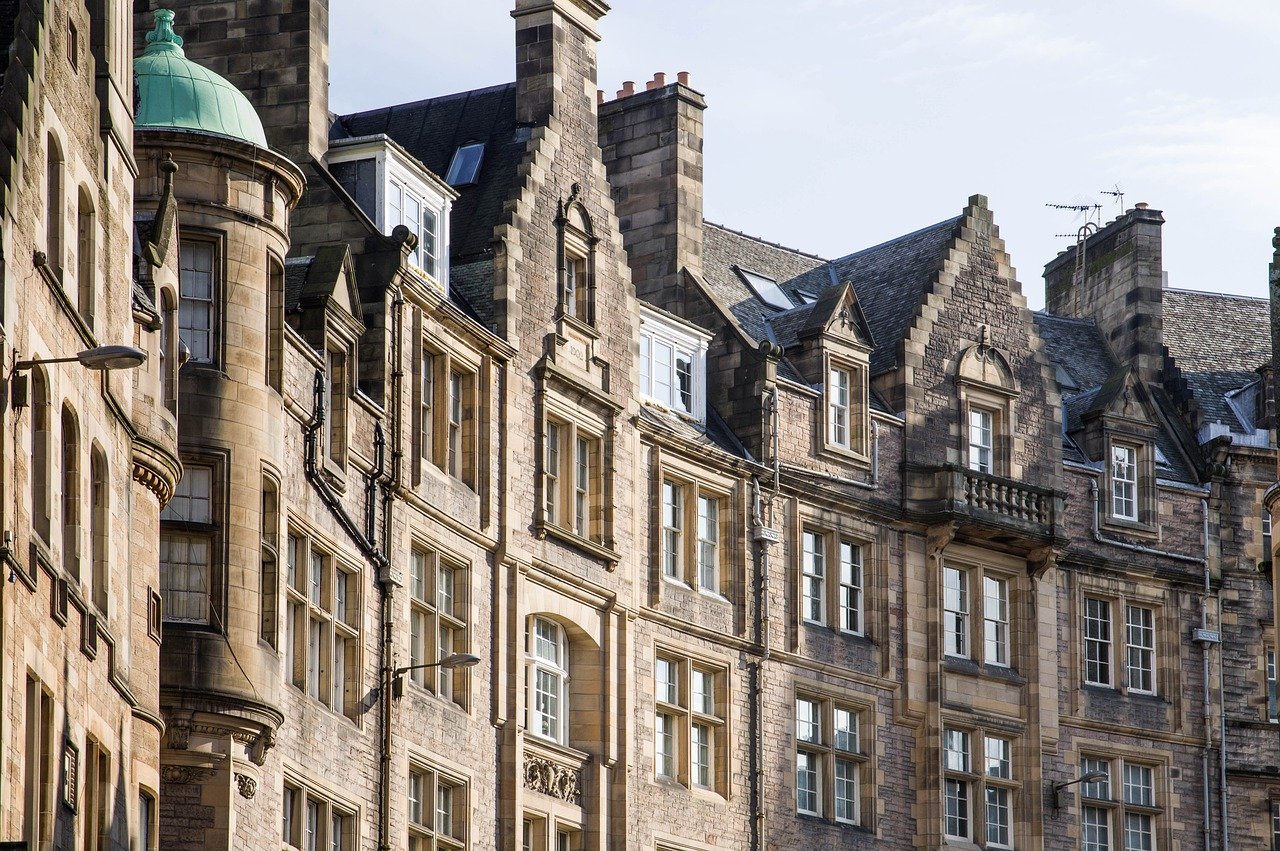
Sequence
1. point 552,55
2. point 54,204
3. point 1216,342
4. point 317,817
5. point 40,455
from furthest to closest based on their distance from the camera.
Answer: point 1216,342, point 552,55, point 317,817, point 54,204, point 40,455

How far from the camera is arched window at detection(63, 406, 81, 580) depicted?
31766 mm

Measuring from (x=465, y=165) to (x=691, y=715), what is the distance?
9.62 meters

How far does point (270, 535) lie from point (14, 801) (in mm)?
10125

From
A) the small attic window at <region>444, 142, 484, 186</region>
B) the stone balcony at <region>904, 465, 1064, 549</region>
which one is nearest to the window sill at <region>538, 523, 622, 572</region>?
the small attic window at <region>444, 142, 484, 186</region>

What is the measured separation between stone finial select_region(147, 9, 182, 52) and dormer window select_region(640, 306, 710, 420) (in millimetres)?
13413

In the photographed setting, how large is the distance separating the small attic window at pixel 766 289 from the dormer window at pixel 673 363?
4.98 metres

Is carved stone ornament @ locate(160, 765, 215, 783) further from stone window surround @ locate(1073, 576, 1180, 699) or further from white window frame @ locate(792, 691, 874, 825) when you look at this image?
stone window surround @ locate(1073, 576, 1180, 699)

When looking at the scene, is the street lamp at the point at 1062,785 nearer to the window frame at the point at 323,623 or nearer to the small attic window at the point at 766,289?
the small attic window at the point at 766,289

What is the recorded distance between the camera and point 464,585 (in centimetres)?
4591

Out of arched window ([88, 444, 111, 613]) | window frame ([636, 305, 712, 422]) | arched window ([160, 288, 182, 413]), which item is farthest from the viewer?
window frame ([636, 305, 712, 422])

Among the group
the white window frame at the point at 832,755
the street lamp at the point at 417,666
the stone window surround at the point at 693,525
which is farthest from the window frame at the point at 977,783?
the street lamp at the point at 417,666

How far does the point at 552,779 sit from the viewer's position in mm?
47594

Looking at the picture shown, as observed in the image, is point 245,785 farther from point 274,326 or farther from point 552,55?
point 552,55

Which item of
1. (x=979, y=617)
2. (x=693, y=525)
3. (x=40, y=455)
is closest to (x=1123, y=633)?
(x=979, y=617)
